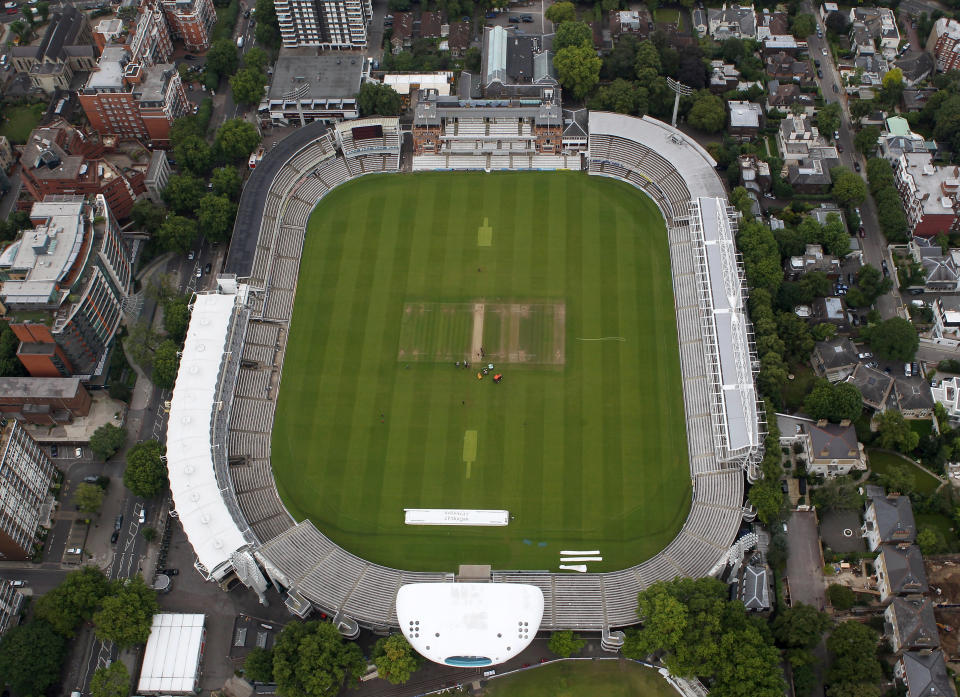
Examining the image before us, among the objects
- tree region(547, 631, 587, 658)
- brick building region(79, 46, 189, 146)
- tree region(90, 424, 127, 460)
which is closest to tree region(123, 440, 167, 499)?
tree region(90, 424, 127, 460)

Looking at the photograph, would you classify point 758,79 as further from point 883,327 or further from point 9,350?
point 9,350

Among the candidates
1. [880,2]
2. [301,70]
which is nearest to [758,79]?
[880,2]

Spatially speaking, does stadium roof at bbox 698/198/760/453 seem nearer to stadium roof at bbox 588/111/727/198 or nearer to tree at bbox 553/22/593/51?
stadium roof at bbox 588/111/727/198

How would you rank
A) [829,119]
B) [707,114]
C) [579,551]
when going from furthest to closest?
[707,114]
[829,119]
[579,551]

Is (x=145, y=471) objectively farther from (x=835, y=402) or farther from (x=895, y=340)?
(x=895, y=340)

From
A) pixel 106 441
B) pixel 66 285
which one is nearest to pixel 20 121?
pixel 66 285

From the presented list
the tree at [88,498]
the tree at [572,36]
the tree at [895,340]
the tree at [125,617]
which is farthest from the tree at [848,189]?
the tree at [88,498]
